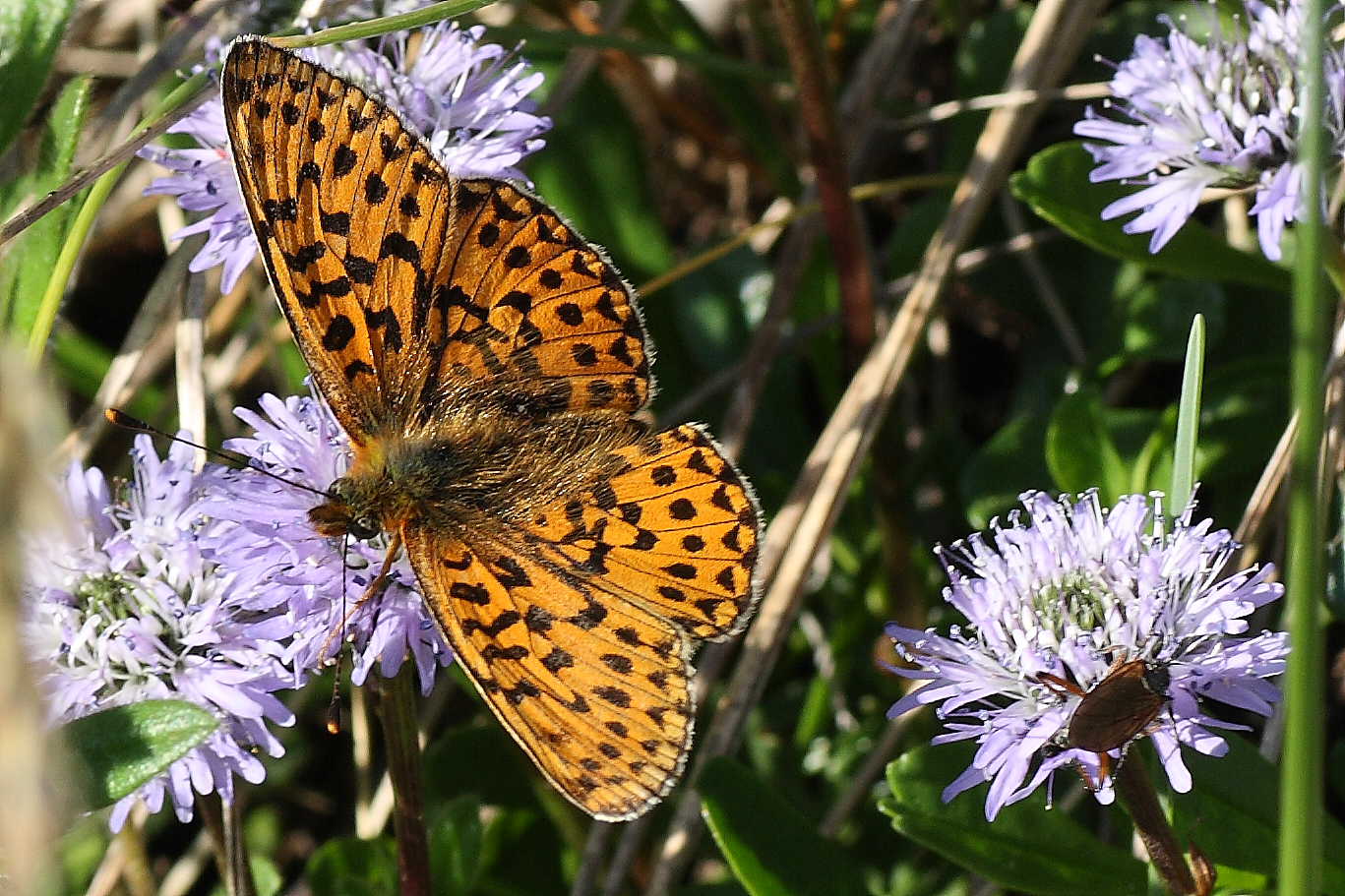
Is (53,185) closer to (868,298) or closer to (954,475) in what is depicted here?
(868,298)

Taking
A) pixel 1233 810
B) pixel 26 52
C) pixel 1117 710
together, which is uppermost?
pixel 26 52

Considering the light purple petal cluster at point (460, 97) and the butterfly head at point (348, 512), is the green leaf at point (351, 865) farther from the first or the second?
the light purple petal cluster at point (460, 97)

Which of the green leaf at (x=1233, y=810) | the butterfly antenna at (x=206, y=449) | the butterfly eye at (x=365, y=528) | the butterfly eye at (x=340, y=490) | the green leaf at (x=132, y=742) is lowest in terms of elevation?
the green leaf at (x=1233, y=810)

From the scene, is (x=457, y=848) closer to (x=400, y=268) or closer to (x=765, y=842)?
(x=765, y=842)

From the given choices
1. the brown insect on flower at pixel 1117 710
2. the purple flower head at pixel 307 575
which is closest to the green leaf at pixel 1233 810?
the brown insect on flower at pixel 1117 710

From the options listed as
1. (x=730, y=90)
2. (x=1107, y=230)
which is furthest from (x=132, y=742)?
(x=730, y=90)

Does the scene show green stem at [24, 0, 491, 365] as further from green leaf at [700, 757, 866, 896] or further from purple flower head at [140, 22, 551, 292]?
green leaf at [700, 757, 866, 896]
